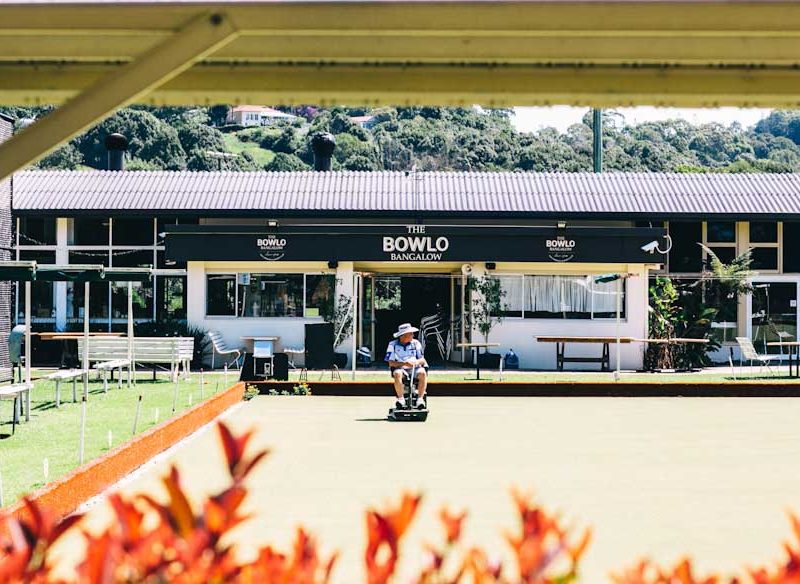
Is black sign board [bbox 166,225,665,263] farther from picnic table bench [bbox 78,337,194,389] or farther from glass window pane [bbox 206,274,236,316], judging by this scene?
picnic table bench [bbox 78,337,194,389]

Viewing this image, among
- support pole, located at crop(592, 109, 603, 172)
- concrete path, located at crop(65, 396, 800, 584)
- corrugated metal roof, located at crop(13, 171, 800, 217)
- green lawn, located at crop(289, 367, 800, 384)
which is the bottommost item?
concrete path, located at crop(65, 396, 800, 584)

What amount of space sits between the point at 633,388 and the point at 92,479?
12.3 meters

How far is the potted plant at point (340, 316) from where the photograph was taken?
80.7 ft

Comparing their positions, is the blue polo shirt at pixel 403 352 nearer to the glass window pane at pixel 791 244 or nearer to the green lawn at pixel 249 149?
the glass window pane at pixel 791 244

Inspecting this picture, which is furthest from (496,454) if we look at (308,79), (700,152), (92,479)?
(700,152)

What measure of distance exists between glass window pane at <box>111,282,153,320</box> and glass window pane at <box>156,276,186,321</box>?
220mm

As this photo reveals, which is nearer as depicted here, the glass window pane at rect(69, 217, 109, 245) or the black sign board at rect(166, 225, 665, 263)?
the black sign board at rect(166, 225, 665, 263)

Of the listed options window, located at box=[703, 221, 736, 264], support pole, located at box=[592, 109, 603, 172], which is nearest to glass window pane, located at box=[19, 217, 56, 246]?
window, located at box=[703, 221, 736, 264]

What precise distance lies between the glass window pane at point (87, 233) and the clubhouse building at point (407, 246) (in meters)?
0.03

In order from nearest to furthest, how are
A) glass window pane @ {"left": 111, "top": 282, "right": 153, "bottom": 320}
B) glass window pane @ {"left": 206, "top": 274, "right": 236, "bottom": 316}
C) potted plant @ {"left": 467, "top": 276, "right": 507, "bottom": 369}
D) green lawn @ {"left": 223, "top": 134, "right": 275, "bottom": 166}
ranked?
1. potted plant @ {"left": 467, "top": 276, "right": 507, "bottom": 369}
2. glass window pane @ {"left": 206, "top": 274, "right": 236, "bottom": 316}
3. glass window pane @ {"left": 111, "top": 282, "right": 153, "bottom": 320}
4. green lawn @ {"left": 223, "top": 134, "right": 275, "bottom": 166}

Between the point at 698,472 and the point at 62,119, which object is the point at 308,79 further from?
the point at 698,472

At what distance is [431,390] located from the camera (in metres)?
19.5

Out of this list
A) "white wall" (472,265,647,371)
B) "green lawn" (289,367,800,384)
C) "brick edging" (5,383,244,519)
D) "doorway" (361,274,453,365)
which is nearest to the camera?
"brick edging" (5,383,244,519)

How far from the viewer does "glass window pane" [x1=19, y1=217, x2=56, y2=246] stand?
86.6 ft
